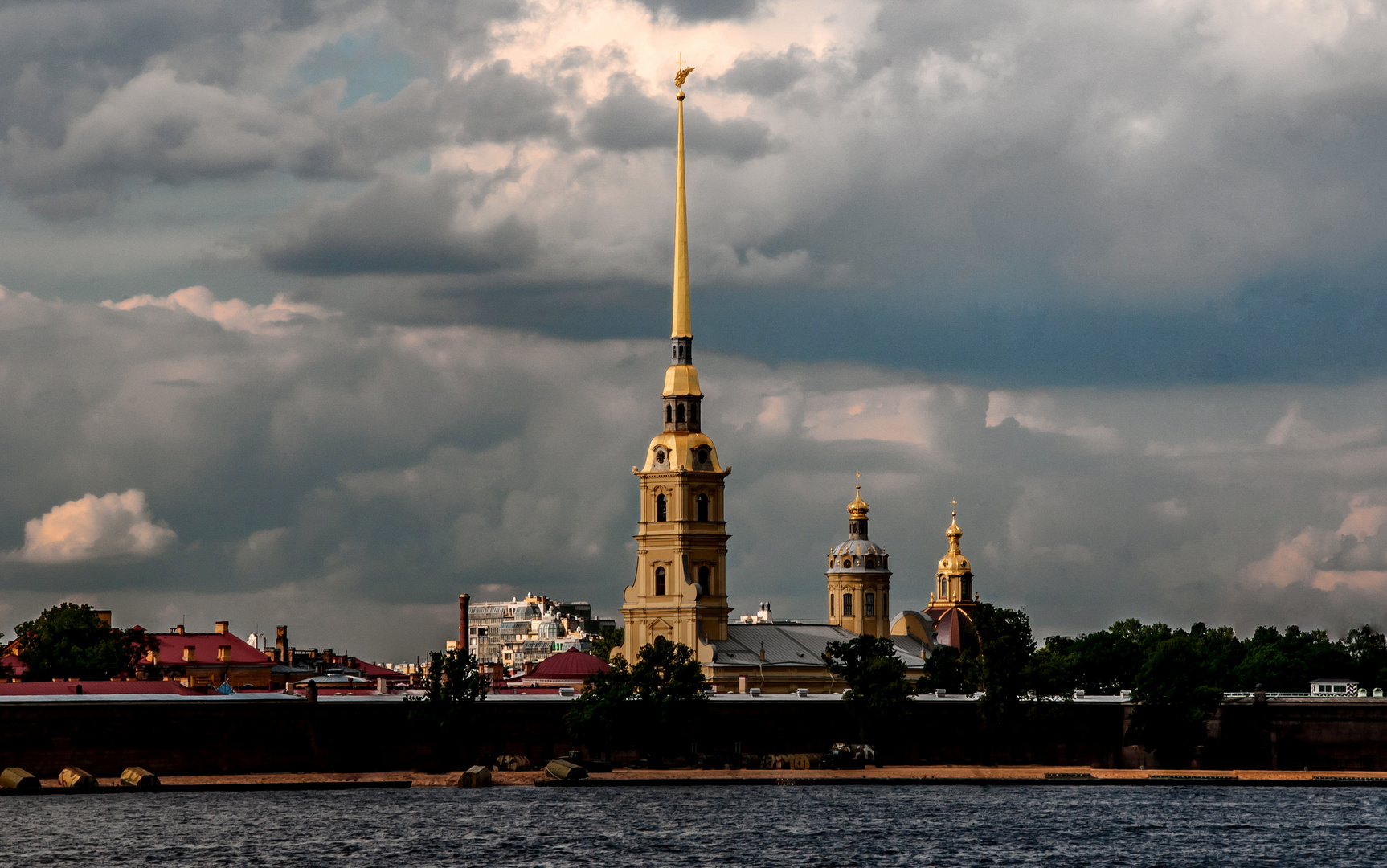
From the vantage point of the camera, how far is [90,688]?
99.2 meters

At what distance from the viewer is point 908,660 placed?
133 m

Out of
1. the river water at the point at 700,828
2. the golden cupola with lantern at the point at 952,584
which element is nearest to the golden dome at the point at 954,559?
the golden cupola with lantern at the point at 952,584

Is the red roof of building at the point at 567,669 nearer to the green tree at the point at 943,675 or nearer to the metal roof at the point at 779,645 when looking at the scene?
the metal roof at the point at 779,645

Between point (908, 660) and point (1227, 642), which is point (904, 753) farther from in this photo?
point (1227, 642)

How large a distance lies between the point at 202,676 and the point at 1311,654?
70.4 metres

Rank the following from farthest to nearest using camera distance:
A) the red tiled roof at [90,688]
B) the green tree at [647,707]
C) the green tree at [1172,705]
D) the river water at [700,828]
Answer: the green tree at [1172,705] → the green tree at [647,707] → the red tiled roof at [90,688] → the river water at [700,828]

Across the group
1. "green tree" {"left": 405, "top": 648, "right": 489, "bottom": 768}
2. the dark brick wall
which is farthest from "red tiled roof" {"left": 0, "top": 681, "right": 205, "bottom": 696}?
"green tree" {"left": 405, "top": 648, "right": 489, "bottom": 768}

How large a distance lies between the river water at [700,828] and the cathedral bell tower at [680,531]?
88.4ft

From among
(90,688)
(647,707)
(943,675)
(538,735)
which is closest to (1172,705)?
(943,675)

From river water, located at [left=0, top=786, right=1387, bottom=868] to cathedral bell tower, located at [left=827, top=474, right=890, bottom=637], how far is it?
1710 inches

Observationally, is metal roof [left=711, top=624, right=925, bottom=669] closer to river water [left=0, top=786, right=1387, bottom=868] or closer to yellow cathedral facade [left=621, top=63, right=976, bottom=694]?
yellow cathedral facade [left=621, top=63, right=976, bottom=694]

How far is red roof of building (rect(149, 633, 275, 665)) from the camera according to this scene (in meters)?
132

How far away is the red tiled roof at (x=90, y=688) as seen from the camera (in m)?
97.4

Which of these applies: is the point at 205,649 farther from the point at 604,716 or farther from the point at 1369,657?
the point at 1369,657
